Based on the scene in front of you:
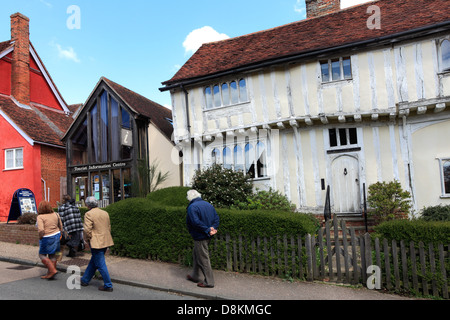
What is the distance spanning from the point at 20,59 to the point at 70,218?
50.9 ft

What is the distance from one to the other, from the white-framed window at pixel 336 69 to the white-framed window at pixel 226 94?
2.96 m

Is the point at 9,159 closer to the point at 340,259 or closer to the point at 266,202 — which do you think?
the point at 266,202

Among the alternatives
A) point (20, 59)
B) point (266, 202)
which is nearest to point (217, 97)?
point (266, 202)

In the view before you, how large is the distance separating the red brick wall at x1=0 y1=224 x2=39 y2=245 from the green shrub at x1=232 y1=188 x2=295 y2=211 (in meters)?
6.61

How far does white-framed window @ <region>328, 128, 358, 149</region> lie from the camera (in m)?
11.9

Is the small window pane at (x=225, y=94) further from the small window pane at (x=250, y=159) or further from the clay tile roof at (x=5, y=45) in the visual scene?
the clay tile roof at (x=5, y=45)

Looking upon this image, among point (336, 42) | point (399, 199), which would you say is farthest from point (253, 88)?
point (399, 199)

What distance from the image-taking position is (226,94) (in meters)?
13.5

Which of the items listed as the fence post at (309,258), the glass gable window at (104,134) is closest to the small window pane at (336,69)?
the fence post at (309,258)

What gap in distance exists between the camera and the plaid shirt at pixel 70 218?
9.19 metres

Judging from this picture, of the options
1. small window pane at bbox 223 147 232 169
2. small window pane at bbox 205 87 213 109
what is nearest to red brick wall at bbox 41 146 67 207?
small window pane at bbox 205 87 213 109

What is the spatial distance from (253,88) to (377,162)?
5.15 m

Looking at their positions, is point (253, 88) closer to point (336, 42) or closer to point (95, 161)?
point (336, 42)

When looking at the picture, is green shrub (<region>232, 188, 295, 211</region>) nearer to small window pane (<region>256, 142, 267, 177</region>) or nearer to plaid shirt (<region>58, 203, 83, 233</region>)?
small window pane (<region>256, 142, 267, 177</region>)
